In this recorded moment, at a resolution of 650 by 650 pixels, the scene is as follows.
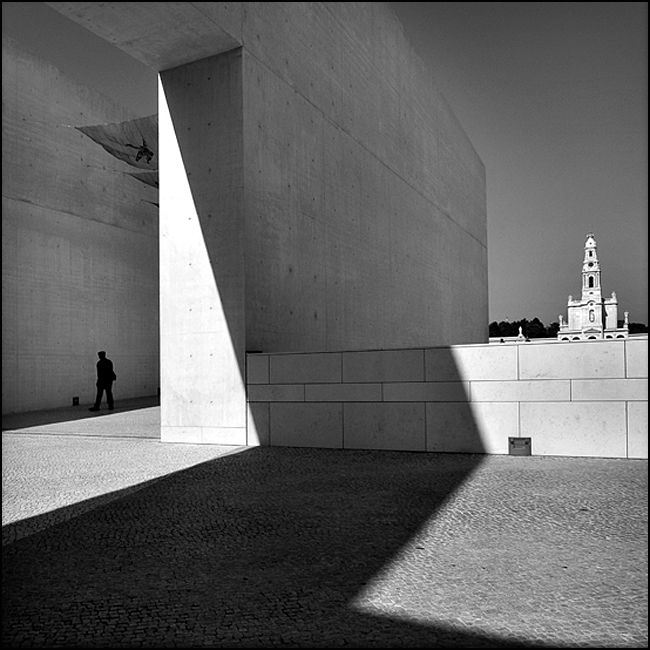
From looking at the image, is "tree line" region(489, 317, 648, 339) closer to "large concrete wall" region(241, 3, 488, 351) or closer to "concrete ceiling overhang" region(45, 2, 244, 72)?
"large concrete wall" region(241, 3, 488, 351)

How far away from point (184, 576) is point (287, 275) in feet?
23.2

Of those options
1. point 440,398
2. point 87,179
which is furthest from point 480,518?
point 87,179

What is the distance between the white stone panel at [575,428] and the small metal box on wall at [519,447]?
63mm

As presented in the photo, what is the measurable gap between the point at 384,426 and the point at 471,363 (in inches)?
53.7

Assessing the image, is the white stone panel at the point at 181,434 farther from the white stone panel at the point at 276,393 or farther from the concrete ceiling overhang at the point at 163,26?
the concrete ceiling overhang at the point at 163,26

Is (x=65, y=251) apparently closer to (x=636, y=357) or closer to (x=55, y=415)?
(x=55, y=415)

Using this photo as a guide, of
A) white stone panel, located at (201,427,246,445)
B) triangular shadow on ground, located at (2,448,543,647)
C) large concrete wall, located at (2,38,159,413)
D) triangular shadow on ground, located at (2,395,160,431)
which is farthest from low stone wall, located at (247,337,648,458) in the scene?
large concrete wall, located at (2,38,159,413)

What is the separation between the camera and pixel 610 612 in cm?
261

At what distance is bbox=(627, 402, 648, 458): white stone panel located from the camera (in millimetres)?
6793

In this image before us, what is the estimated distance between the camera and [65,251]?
17.7 m

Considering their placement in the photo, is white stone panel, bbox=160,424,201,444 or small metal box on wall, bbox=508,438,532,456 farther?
white stone panel, bbox=160,424,201,444

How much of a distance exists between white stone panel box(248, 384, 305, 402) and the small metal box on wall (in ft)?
8.85

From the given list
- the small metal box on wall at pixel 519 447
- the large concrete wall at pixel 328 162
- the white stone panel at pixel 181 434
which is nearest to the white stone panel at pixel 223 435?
the white stone panel at pixel 181 434

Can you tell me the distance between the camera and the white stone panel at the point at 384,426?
800 centimetres
